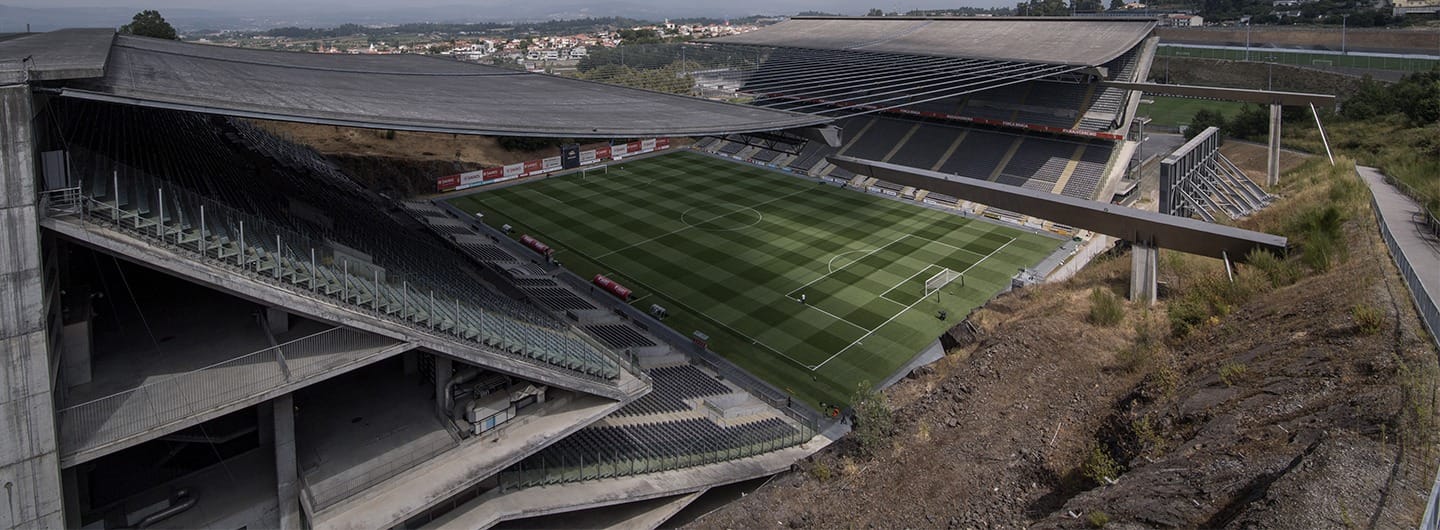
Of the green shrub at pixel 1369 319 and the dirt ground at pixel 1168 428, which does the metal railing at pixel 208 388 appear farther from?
the green shrub at pixel 1369 319

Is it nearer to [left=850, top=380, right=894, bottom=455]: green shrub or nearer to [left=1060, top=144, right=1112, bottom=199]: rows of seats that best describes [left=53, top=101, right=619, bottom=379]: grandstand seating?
[left=850, top=380, right=894, bottom=455]: green shrub

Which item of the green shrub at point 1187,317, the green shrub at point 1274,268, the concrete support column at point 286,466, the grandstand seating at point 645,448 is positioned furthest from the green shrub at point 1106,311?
the concrete support column at point 286,466

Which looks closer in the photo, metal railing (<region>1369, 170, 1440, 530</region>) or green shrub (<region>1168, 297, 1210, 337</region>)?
metal railing (<region>1369, 170, 1440, 530</region>)

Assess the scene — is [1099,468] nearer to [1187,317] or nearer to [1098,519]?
[1098,519]

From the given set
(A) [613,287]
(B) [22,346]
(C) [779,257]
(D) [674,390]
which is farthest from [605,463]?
(C) [779,257]

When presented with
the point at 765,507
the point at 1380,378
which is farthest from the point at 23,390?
the point at 1380,378

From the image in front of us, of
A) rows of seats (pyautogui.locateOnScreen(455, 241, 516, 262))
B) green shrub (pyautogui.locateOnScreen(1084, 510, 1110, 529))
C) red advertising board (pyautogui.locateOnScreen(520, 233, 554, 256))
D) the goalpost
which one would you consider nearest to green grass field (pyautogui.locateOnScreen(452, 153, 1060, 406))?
the goalpost

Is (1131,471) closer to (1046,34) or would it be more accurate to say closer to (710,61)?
(1046,34)
